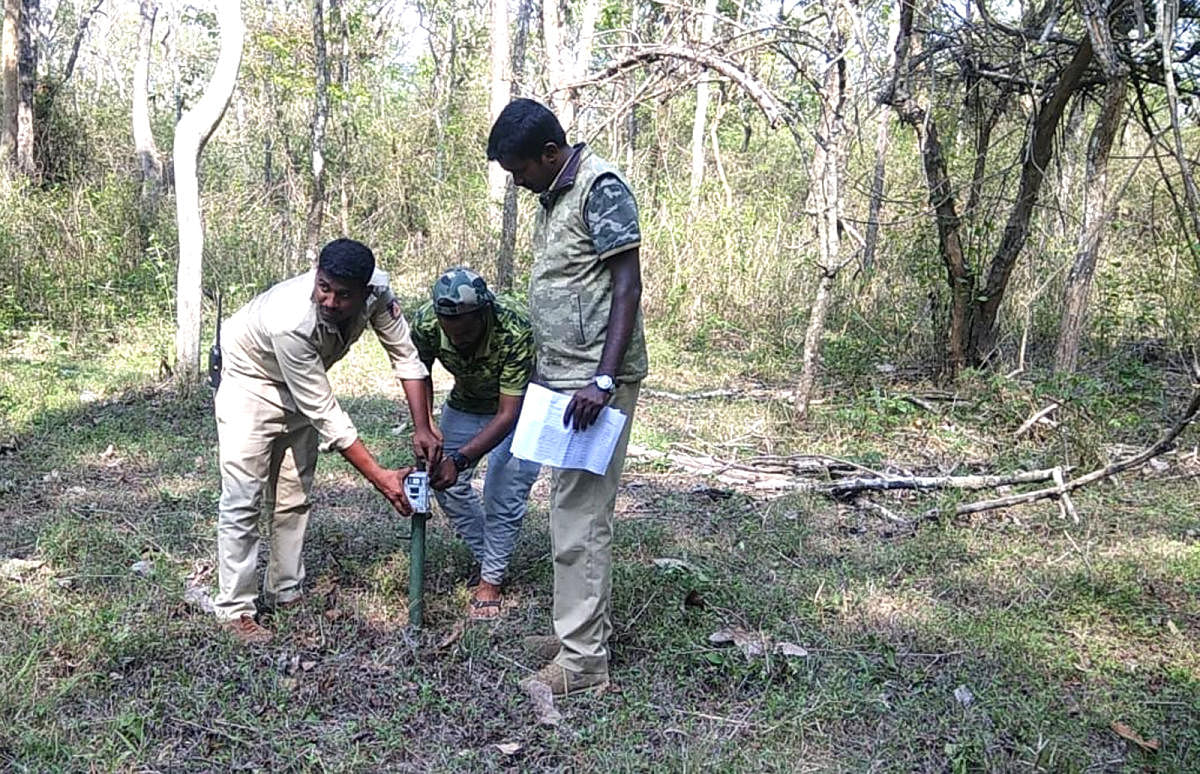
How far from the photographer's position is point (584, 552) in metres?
3.05

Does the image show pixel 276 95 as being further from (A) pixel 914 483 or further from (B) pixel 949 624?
(B) pixel 949 624

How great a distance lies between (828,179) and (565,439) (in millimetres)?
4142

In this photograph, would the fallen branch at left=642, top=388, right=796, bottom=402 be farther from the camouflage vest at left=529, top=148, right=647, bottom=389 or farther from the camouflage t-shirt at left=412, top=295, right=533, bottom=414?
the camouflage vest at left=529, top=148, right=647, bottom=389

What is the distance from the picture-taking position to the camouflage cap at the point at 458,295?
3.34 m

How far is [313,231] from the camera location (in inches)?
405

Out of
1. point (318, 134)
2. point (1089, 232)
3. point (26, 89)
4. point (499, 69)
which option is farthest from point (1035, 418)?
point (26, 89)

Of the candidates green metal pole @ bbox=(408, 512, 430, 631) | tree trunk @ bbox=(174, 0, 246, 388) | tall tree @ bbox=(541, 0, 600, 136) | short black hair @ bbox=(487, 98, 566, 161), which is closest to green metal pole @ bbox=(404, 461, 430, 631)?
green metal pole @ bbox=(408, 512, 430, 631)

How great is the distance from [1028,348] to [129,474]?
6.92 m

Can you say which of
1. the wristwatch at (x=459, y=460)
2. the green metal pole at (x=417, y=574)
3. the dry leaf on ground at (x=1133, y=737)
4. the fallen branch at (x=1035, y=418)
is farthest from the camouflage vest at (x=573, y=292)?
the fallen branch at (x=1035, y=418)

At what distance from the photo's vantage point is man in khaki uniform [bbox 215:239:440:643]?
10.1 ft

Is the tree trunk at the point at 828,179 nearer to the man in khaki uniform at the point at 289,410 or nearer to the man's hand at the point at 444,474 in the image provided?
the man's hand at the point at 444,474

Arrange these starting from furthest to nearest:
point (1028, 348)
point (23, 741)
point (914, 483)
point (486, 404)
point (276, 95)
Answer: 1. point (276, 95)
2. point (1028, 348)
3. point (914, 483)
4. point (486, 404)
5. point (23, 741)

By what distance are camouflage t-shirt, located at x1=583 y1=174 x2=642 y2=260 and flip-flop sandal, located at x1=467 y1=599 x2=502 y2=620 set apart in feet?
5.33

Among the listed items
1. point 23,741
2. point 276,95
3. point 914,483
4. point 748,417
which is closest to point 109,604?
point 23,741
